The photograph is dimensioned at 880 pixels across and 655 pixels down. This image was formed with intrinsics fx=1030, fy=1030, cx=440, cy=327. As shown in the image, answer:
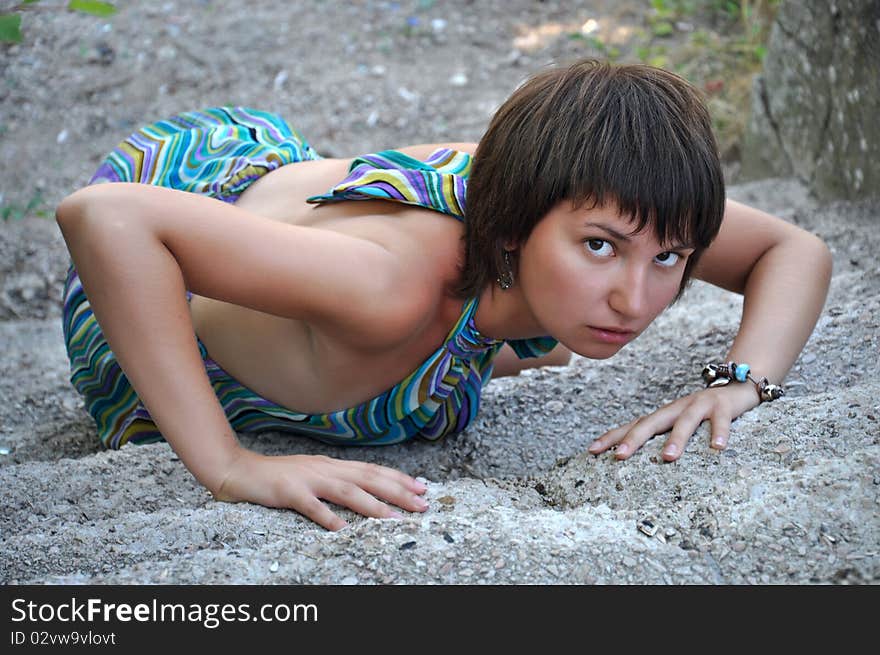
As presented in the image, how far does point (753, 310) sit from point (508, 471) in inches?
25.9

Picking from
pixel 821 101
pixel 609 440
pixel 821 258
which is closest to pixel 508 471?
pixel 609 440

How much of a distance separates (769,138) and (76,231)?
2.76 meters

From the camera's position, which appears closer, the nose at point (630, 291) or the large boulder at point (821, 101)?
the nose at point (630, 291)

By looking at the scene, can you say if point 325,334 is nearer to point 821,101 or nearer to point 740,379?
point 740,379

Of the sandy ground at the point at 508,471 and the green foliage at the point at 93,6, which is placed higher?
the green foliage at the point at 93,6

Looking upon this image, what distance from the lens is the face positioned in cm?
184

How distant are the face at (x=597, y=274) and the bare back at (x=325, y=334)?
0.70 feet

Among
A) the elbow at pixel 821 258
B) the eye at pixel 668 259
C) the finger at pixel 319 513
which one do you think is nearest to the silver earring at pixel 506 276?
the eye at pixel 668 259

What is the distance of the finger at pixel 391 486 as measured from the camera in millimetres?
1887

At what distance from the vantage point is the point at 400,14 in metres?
5.69

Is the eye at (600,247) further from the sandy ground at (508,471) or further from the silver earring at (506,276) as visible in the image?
the sandy ground at (508,471)

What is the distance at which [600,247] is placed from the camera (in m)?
1.86

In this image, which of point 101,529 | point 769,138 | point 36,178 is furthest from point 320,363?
point 36,178
